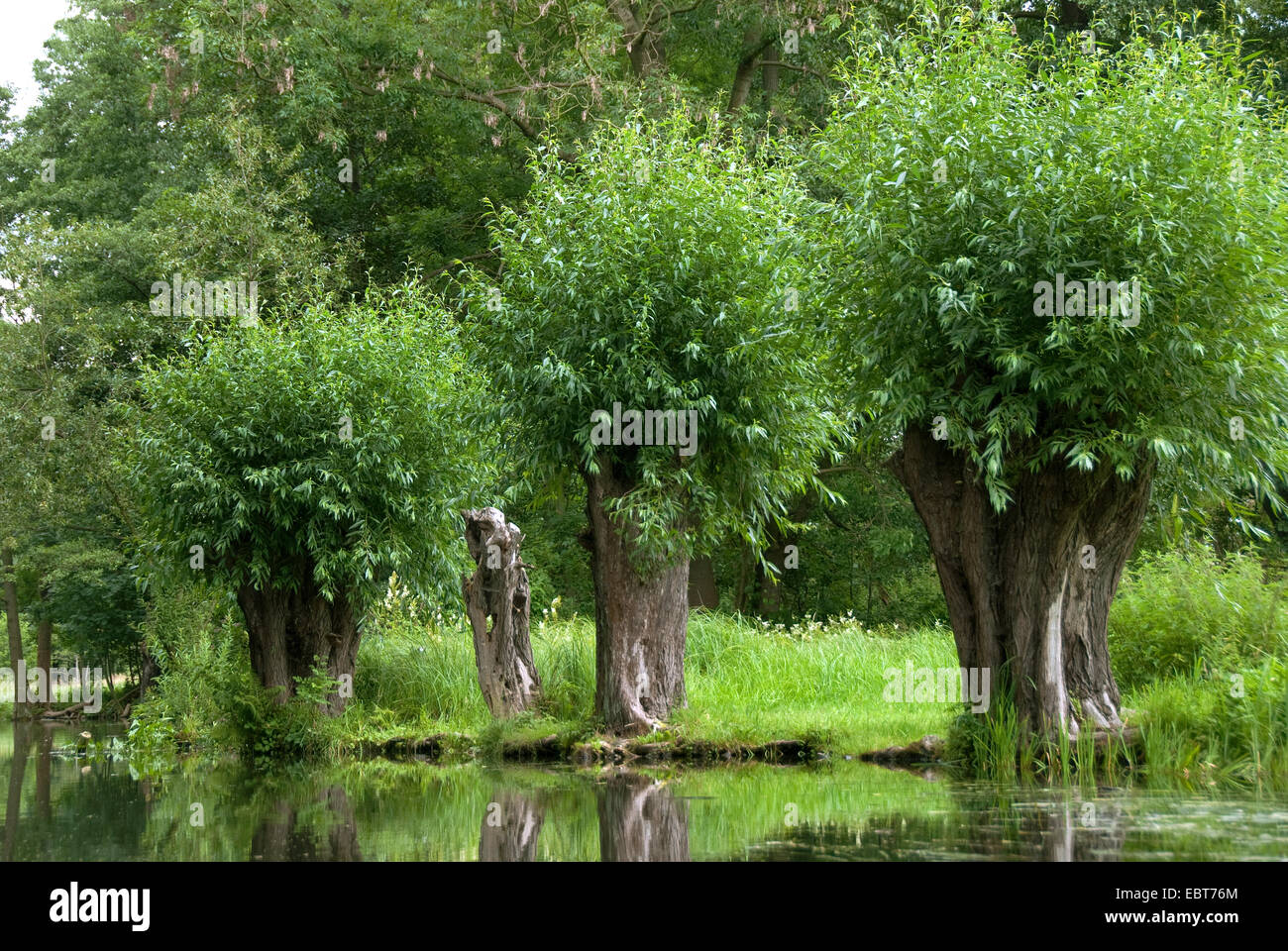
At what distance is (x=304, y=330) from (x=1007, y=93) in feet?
34.6

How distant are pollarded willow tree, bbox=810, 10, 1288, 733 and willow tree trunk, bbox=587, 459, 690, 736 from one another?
3814 millimetres

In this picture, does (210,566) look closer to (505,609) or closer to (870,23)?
(505,609)

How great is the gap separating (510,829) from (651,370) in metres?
6.53

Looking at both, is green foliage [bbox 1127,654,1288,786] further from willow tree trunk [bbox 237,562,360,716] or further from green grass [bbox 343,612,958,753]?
willow tree trunk [bbox 237,562,360,716]

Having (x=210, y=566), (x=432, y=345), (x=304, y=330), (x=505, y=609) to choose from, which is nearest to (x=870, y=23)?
(x=432, y=345)

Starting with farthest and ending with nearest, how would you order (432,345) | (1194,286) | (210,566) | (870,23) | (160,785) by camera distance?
1. (870,23)
2. (432,345)
3. (210,566)
4. (160,785)
5. (1194,286)

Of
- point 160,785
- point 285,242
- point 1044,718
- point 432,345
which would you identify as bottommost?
point 160,785

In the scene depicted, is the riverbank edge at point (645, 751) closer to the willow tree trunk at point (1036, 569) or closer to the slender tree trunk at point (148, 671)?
the willow tree trunk at point (1036, 569)

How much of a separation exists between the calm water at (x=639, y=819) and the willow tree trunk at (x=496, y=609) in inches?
116

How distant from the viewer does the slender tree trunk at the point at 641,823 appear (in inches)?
292

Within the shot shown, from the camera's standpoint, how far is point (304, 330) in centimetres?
1766

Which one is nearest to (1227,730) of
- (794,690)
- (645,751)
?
(645,751)

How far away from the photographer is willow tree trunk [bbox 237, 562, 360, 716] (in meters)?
17.4

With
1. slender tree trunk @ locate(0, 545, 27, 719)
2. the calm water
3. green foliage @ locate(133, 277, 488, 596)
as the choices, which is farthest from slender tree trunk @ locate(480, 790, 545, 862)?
slender tree trunk @ locate(0, 545, 27, 719)
